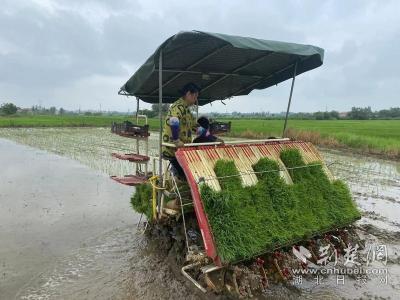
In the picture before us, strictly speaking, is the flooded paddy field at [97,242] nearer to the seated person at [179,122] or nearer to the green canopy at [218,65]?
the seated person at [179,122]

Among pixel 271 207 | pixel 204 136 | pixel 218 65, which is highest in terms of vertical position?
pixel 218 65

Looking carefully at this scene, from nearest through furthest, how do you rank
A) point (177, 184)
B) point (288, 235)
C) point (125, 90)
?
1. point (288, 235)
2. point (177, 184)
3. point (125, 90)

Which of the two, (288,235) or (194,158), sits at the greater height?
(194,158)

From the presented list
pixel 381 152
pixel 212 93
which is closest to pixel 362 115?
pixel 381 152

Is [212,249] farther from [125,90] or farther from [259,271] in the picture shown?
[125,90]

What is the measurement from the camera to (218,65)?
5.66 metres

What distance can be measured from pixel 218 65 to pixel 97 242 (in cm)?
364

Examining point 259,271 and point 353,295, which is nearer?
point 259,271

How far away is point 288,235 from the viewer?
13.6 ft

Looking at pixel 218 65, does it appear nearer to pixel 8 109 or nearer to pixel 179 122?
pixel 179 122

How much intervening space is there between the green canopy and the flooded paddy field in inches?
72.3

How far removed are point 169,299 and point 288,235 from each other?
1.58 metres

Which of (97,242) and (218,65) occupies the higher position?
(218,65)

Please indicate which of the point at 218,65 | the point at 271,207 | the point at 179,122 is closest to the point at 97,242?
the point at 179,122
